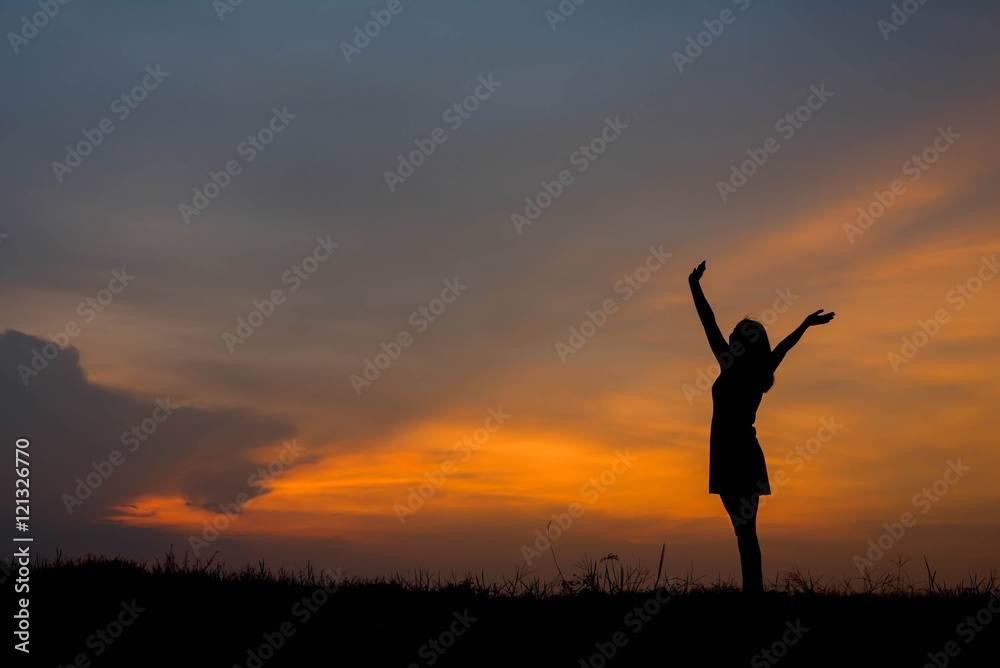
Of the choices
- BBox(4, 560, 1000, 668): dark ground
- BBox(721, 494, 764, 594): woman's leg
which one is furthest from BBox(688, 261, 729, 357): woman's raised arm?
BBox(4, 560, 1000, 668): dark ground

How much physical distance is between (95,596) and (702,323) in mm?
6727

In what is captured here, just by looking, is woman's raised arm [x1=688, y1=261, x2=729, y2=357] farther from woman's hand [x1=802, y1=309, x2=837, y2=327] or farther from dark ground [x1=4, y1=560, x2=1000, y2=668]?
dark ground [x1=4, y1=560, x2=1000, y2=668]

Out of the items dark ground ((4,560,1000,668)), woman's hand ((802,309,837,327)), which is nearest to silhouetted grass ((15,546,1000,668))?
dark ground ((4,560,1000,668))

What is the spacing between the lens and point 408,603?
8.44 metres

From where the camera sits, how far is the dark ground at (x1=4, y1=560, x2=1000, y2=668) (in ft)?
22.5

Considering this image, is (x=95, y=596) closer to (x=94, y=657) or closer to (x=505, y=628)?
(x=94, y=657)

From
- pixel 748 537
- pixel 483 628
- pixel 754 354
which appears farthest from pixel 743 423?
pixel 483 628

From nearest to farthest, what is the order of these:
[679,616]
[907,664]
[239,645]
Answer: [907,664]
[239,645]
[679,616]

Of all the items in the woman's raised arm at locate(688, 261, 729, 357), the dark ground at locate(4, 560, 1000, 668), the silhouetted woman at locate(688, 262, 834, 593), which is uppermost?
the woman's raised arm at locate(688, 261, 729, 357)

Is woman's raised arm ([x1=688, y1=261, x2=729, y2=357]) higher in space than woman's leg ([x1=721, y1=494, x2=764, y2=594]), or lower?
higher

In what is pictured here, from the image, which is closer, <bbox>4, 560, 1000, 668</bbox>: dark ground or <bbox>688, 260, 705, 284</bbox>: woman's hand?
<bbox>4, 560, 1000, 668</bbox>: dark ground

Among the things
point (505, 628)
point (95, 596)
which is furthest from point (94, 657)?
point (505, 628)

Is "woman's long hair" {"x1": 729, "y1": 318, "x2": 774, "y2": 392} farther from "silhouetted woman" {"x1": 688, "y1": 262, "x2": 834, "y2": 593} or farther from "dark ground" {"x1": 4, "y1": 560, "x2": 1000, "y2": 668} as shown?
"dark ground" {"x1": 4, "y1": 560, "x2": 1000, "y2": 668}

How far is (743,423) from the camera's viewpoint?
865 centimetres
